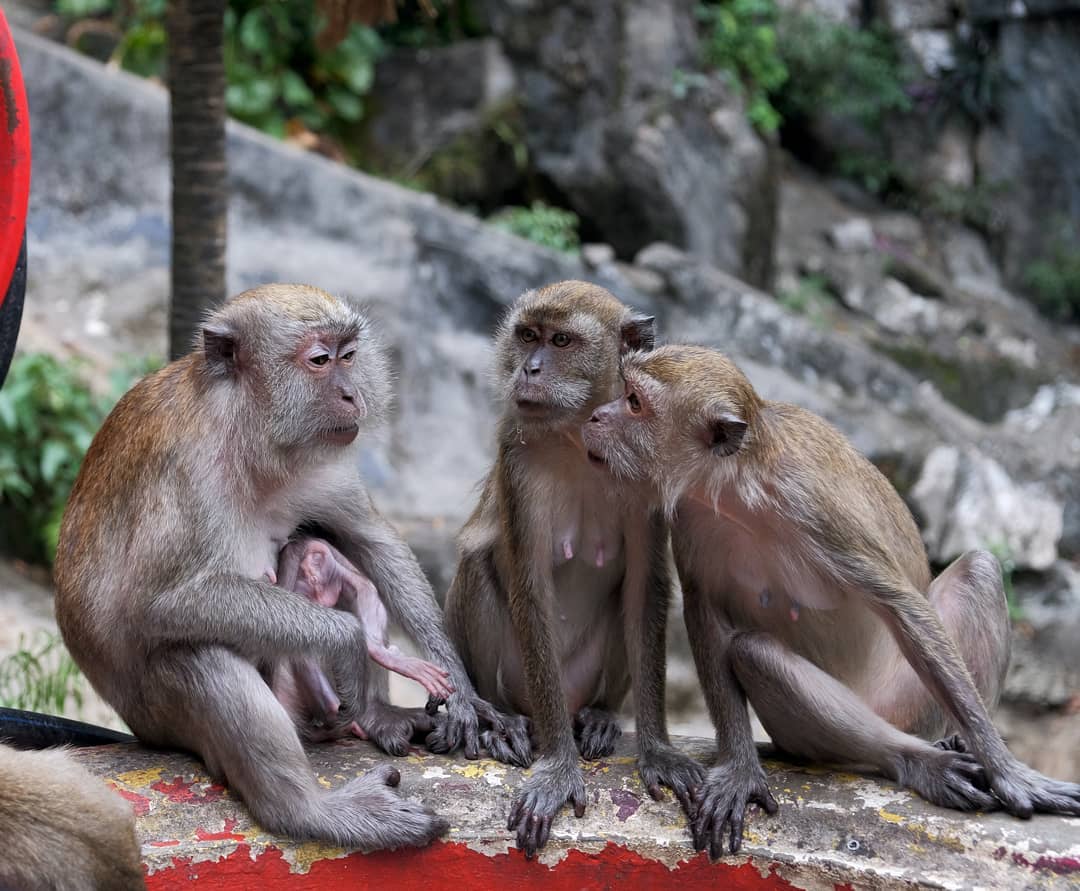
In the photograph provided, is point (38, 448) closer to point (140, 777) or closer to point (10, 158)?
point (140, 777)

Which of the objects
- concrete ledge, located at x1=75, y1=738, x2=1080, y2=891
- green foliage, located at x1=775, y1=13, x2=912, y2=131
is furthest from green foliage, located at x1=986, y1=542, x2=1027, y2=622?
green foliage, located at x1=775, y1=13, x2=912, y2=131

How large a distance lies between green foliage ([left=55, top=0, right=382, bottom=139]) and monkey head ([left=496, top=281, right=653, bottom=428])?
8.80m

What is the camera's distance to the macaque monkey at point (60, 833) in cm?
251

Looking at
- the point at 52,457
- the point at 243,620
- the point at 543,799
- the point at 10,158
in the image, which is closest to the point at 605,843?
the point at 543,799

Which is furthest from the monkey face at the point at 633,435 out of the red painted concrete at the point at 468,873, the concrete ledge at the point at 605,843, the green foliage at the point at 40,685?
the green foliage at the point at 40,685

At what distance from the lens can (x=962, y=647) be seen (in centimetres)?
380

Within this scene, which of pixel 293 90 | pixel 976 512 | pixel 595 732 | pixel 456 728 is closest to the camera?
pixel 456 728

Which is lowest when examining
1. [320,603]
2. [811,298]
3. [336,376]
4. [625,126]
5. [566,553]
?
[320,603]

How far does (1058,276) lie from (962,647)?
14.4m

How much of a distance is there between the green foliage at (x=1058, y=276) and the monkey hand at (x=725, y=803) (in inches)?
585

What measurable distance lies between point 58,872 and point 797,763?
7.12 feet

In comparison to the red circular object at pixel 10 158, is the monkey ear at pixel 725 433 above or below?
below

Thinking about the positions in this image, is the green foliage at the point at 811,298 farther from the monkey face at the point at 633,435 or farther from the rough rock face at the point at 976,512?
the monkey face at the point at 633,435

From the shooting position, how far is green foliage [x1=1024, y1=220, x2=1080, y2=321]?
55.0 ft
